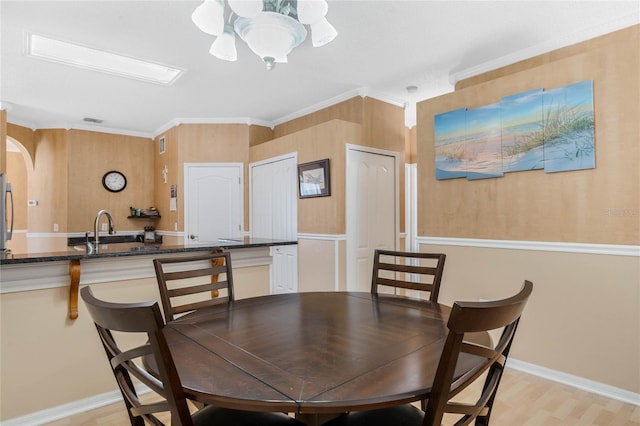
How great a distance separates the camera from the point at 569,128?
2605mm

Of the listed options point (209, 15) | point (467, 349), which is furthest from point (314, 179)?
point (467, 349)

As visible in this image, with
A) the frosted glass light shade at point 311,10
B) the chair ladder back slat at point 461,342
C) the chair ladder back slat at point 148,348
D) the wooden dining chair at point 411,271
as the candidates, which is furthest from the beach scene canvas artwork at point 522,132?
the chair ladder back slat at point 148,348

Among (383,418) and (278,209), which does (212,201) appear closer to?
(278,209)

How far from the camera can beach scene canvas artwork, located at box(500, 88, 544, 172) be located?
2.76 m

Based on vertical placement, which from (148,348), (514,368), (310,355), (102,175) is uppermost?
(102,175)

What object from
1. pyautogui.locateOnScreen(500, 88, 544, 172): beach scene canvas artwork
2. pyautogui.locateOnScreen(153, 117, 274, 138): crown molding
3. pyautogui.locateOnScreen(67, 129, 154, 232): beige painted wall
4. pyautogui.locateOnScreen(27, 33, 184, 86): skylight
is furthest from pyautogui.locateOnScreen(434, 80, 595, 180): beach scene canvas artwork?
pyautogui.locateOnScreen(67, 129, 154, 232): beige painted wall

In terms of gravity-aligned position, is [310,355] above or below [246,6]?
below

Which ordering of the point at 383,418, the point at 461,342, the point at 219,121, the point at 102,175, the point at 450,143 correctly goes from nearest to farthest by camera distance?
the point at 461,342 → the point at 383,418 → the point at 450,143 → the point at 219,121 → the point at 102,175

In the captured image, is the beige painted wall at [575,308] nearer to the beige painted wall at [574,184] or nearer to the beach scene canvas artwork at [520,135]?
the beige painted wall at [574,184]

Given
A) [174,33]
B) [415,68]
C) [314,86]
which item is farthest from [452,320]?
[314,86]

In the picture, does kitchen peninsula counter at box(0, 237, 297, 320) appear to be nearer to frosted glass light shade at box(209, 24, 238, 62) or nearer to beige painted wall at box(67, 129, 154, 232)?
frosted glass light shade at box(209, 24, 238, 62)

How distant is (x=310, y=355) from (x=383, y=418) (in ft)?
1.23

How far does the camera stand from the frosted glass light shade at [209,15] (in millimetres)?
2059

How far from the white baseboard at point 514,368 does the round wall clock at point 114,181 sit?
4.61 metres
